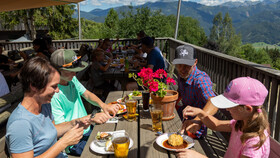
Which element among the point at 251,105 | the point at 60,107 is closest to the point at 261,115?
the point at 251,105

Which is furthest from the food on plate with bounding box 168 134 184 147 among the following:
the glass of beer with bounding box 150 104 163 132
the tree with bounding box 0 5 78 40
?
the tree with bounding box 0 5 78 40

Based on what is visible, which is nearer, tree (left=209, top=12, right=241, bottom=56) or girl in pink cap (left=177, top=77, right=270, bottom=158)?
girl in pink cap (left=177, top=77, right=270, bottom=158)

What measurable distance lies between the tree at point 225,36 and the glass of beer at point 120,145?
8720cm

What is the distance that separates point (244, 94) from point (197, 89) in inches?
38.0

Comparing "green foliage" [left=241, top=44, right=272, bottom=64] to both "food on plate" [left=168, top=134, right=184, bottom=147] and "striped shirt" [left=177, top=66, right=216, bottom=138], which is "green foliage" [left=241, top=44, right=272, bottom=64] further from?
"food on plate" [left=168, top=134, right=184, bottom=147]

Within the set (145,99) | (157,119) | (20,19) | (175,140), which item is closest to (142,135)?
(157,119)

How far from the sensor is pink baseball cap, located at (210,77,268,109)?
141 cm

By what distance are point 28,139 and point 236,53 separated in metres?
97.6

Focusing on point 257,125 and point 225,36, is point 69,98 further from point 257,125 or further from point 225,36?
point 225,36

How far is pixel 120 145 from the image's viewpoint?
1465 mm

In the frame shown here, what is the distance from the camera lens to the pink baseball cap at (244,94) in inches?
55.4

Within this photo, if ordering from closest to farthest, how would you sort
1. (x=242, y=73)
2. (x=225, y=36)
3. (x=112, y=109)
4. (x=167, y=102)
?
(x=167, y=102), (x=112, y=109), (x=242, y=73), (x=225, y=36)

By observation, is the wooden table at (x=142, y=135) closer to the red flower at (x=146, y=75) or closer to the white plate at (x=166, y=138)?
the white plate at (x=166, y=138)

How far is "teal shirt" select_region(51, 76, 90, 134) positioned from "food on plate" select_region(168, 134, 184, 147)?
1143mm
